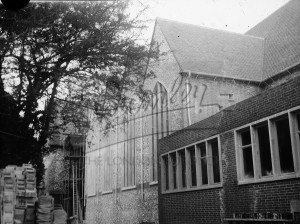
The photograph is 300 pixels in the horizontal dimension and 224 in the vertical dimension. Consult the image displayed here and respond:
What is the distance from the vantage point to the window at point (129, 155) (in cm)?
2517

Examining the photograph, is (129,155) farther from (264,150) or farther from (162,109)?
(264,150)

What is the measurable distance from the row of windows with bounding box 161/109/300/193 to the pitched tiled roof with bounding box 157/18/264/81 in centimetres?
699

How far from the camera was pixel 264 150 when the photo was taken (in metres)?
10.9

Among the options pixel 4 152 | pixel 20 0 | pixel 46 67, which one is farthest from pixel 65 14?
pixel 20 0

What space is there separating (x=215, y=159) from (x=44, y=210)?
624cm

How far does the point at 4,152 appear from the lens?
14359 mm

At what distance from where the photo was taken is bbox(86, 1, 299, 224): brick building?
19719 millimetres

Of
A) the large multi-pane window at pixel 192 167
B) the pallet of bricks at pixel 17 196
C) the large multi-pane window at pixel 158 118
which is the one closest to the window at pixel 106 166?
the large multi-pane window at pixel 158 118

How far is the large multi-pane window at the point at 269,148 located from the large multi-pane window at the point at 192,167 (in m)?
1.36

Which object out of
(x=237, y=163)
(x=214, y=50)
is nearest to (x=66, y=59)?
(x=237, y=163)

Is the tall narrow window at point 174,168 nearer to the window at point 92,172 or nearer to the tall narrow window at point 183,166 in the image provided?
the tall narrow window at point 183,166

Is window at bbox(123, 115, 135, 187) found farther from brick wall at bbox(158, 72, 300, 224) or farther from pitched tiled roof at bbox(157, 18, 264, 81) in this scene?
brick wall at bbox(158, 72, 300, 224)

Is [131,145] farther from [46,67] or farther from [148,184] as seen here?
[46,67]

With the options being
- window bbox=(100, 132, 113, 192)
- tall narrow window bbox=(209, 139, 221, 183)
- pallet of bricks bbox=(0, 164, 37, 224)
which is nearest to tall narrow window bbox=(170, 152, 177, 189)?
tall narrow window bbox=(209, 139, 221, 183)
